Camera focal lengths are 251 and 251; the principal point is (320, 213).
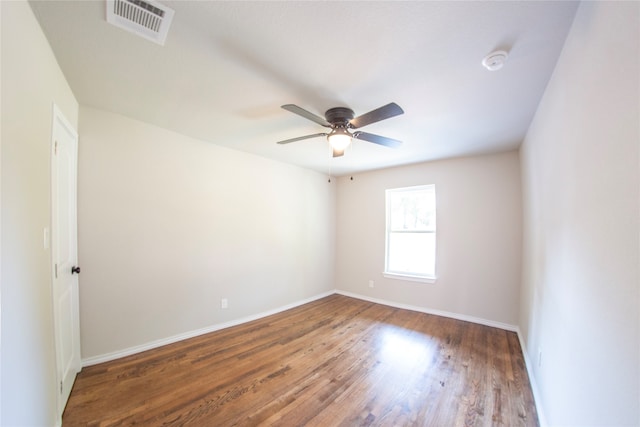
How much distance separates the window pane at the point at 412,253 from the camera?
4152 mm

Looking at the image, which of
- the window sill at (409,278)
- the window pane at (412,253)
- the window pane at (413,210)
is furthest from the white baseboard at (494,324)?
the window pane at (413,210)

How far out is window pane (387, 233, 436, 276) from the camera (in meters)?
4.15

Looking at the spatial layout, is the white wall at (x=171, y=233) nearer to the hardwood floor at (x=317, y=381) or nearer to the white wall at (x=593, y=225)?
the hardwood floor at (x=317, y=381)

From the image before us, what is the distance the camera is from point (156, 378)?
2.22 meters

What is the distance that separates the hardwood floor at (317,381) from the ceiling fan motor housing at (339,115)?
2.31 m

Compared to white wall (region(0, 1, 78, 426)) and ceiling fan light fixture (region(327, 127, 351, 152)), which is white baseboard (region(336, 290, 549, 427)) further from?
white wall (region(0, 1, 78, 426))

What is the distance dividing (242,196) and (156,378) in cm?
224

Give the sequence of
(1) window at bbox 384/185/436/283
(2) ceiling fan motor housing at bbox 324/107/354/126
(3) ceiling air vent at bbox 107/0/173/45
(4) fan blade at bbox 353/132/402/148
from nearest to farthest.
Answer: (3) ceiling air vent at bbox 107/0/173/45
(2) ceiling fan motor housing at bbox 324/107/354/126
(4) fan blade at bbox 353/132/402/148
(1) window at bbox 384/185/436/283

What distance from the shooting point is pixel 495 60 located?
1.56 m

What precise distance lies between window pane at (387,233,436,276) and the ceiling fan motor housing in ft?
9.04

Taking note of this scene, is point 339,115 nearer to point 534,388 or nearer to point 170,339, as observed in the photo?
point 534,388

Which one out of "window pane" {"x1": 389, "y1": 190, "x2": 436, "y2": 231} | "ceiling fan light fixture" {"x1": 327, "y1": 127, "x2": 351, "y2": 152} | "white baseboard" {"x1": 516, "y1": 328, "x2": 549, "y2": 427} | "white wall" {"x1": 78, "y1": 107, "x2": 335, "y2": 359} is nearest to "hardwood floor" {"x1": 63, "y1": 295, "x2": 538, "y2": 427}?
"white baseboard" {"x1": 516, "y1": 328, "x2": 549, "y2": 427}

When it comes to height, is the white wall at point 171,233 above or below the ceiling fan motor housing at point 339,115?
below

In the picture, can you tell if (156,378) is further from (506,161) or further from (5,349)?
(506,161)
